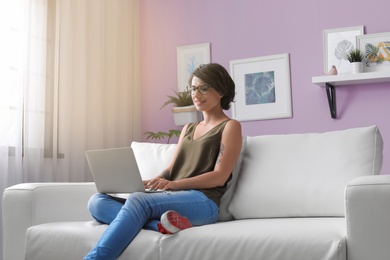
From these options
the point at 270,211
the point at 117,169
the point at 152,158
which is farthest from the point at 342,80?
the point at 117,169

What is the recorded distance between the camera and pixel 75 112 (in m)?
4.24

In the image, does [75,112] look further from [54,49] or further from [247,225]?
[247,225]

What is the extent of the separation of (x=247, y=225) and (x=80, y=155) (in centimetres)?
233

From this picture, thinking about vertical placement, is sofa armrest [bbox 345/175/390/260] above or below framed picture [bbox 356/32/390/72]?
below

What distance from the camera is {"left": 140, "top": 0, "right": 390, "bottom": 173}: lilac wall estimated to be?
13.7ft

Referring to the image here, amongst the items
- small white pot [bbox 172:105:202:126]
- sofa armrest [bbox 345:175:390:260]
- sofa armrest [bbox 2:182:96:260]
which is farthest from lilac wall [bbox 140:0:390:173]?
sofa armrest [bbox 345:175:390:260]

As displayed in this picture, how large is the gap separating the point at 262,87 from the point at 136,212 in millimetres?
2535

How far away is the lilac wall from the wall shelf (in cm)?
5

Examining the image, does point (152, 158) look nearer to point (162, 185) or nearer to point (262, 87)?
point (162, 185)

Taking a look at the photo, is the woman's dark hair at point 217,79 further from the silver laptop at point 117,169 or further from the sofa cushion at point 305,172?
the silver laptop at point 117,169

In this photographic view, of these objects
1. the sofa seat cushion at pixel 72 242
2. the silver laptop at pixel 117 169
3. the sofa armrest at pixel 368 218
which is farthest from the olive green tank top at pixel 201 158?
the sofa armrest at pixel 368 218

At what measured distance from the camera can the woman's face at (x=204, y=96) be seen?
2.69m

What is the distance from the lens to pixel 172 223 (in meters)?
2.10

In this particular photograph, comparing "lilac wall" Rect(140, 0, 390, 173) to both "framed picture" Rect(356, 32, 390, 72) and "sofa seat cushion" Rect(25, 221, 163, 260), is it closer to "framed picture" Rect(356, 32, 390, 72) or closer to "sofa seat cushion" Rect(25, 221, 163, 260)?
"framed picture" Rect(356, 32, 390, 72)
